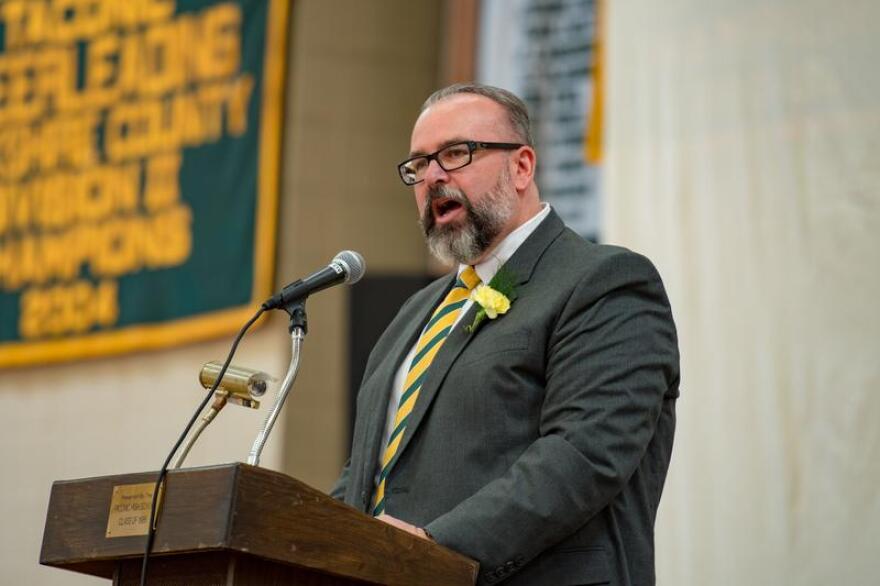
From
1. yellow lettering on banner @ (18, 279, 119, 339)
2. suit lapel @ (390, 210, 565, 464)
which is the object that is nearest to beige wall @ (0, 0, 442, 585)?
yellow lettering on banner @ (18, 279, 119, 339)

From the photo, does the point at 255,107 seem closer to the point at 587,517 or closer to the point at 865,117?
the point at 865,117

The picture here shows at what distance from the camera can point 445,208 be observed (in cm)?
260

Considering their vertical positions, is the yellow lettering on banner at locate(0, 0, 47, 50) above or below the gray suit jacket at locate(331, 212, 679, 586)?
above

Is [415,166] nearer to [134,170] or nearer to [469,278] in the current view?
[469,278]

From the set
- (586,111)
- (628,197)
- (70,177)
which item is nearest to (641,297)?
(628,197)

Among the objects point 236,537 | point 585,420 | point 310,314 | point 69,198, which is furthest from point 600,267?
point 69,198

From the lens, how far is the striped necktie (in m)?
2.40

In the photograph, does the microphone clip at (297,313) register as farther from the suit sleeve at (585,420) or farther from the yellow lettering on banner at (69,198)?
the yellow lettering on banner at (69,198)

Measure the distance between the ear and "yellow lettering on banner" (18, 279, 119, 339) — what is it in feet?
15.9

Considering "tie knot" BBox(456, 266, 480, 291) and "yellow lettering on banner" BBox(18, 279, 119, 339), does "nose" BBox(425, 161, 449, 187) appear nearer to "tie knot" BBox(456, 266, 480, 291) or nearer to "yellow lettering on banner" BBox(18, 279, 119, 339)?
"tie knot" BBox(456, 266, 480, 291)

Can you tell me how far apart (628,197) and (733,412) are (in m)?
0.86

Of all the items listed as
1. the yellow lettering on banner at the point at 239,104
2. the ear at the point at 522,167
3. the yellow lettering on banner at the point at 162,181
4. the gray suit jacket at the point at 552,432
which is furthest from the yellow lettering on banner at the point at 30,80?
the gray suit jacket at the point at 552,432

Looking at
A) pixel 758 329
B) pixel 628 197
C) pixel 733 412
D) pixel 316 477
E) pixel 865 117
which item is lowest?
pixel 316 477

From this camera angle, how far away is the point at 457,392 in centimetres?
231
